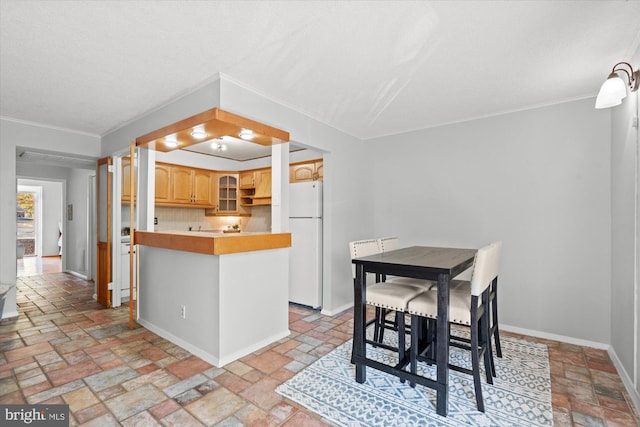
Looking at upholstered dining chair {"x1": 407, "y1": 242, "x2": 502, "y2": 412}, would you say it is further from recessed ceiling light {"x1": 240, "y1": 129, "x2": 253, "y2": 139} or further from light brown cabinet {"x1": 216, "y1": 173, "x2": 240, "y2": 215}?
light brown cabinet {"x1": 216, "y1": 173, "x2": 240, "y2": 215}

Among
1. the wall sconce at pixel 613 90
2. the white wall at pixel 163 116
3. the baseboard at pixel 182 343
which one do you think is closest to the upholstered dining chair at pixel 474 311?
the wall sconce at pixel 613 90

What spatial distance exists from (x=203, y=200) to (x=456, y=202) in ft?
13.9

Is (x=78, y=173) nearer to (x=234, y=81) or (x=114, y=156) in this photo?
(x=114, y=156)

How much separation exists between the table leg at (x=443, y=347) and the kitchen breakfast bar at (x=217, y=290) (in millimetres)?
1631

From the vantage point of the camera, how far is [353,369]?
2.58 metres

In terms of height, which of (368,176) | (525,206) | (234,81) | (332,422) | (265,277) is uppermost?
(234,81)

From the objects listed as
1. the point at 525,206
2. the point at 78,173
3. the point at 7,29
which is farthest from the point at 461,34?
the point at 78,173

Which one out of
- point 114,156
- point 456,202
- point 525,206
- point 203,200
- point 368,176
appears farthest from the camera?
point 203,200

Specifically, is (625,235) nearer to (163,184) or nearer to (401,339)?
(401,339)

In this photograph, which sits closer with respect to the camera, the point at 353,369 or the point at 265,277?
the point at 353,369

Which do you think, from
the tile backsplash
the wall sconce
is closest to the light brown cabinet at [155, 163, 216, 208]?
the tile backsplash

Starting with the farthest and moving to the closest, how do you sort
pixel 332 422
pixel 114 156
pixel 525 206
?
pixel 114 156 < pixel 525 206 < pixel 332 422

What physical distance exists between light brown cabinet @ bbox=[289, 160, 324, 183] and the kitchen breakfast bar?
6.10 ft

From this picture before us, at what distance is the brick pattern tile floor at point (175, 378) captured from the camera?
199 centimetres
